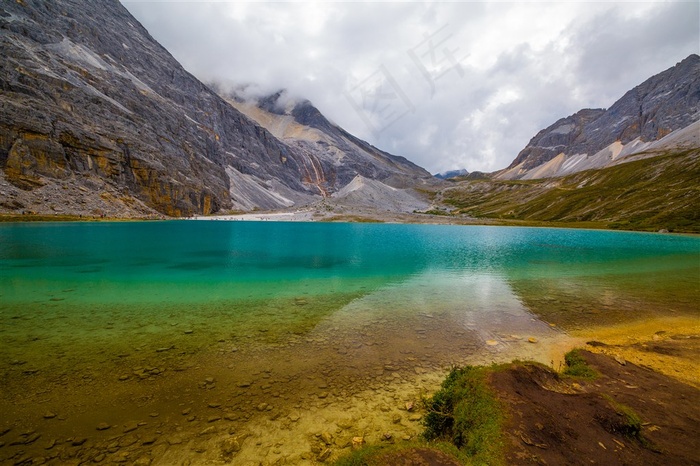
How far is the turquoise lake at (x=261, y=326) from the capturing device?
1063 cm

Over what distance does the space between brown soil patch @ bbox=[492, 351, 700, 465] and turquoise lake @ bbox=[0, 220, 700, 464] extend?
12.4ft

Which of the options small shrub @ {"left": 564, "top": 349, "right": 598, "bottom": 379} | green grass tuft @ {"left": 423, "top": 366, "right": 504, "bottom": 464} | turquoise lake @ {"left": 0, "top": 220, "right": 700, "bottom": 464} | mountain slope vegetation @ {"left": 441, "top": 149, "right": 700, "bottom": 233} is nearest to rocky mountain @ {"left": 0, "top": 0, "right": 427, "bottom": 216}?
turquoise lake @ {"left": 0, "top": 220, "right": 700, "bottom": 464}

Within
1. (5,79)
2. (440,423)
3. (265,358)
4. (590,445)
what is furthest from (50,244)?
(5,79)

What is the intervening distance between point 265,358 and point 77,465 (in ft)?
22.5

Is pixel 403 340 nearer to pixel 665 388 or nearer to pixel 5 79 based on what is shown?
pixel 665 388

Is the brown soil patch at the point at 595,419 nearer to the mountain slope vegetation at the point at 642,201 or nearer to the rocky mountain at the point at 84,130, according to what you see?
the rocky mountain at the point at 84,130

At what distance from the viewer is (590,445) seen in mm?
7238

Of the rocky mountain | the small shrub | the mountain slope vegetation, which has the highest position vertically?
the rocky mountain

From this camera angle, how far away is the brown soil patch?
6.96 metres

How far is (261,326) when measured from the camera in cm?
1784

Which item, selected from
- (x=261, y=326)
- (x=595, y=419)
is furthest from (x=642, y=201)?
(x=261, y=326)

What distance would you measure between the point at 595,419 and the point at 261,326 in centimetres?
1499

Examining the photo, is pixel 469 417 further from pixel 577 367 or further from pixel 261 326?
pixel 261 326

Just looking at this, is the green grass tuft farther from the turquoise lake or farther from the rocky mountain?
the rocky mountain
